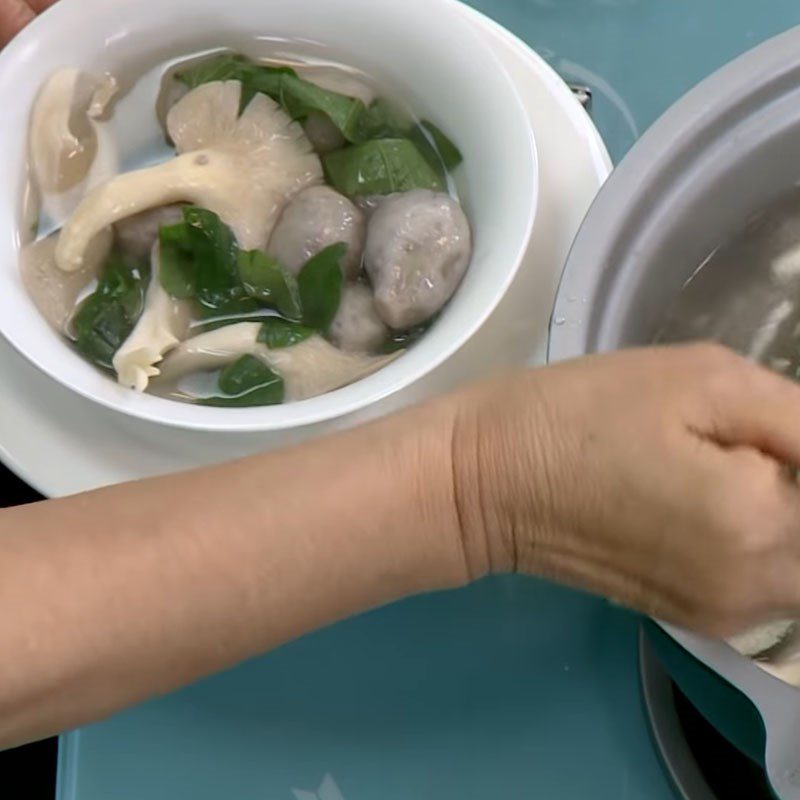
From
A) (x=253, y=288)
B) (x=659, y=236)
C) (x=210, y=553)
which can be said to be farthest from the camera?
(x=253, y=288)

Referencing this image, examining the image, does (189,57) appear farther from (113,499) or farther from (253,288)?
(113,499)

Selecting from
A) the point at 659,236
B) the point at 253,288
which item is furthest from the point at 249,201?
the point at 659,236

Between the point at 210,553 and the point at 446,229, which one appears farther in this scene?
the point at 446,229

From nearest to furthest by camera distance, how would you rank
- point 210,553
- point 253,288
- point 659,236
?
point 210,553, point 659,236, point 253,288

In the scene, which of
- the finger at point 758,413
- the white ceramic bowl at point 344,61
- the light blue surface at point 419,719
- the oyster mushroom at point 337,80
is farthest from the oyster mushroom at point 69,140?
the finger at point 758,413

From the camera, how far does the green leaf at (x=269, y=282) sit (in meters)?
0.51

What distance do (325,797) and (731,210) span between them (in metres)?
0.33

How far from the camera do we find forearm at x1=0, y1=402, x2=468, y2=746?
29 cm

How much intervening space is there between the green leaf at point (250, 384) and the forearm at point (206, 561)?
17cm

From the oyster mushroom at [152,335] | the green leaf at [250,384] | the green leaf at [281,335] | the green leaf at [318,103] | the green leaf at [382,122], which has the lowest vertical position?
the green leaf at [250,384]

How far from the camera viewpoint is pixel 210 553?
30cm

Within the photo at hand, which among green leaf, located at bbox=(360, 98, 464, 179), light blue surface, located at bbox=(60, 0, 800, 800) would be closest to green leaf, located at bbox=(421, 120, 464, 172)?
green leaf, located at bbox=(360, 98, 464, 179)

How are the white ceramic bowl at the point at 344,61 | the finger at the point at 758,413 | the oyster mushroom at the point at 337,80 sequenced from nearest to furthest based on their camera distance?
the finger at the point at 758,413
the white ceramic bowl at the point at 344,61
the oyster mushroom at the point at 337,80

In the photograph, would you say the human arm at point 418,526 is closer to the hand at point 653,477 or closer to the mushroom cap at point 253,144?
the hand at point 653,477
